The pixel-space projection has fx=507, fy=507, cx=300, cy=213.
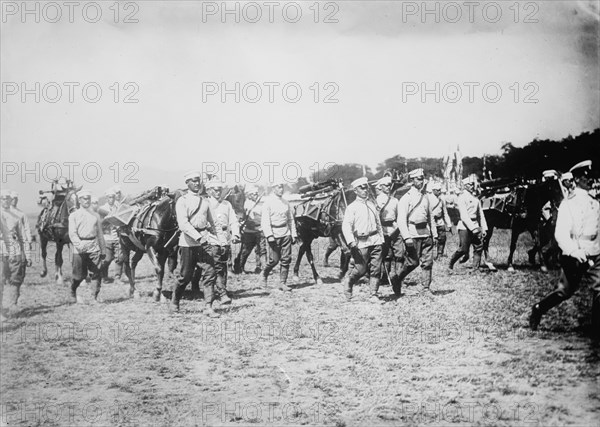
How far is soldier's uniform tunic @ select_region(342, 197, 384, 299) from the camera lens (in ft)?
15.8

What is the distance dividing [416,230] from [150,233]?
2.66 meters

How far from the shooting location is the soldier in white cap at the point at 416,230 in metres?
4.77

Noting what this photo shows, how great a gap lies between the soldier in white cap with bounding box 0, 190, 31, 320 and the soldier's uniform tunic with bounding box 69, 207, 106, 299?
39cm

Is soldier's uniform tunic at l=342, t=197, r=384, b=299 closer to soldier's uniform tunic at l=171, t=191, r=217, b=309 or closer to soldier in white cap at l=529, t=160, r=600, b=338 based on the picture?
soldier's uniform tunic at l=171, t=191, r=217, b=309

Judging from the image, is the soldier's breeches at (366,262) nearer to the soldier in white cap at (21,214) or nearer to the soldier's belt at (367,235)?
the soldier's belt at (367,235)

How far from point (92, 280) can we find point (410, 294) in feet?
9.60

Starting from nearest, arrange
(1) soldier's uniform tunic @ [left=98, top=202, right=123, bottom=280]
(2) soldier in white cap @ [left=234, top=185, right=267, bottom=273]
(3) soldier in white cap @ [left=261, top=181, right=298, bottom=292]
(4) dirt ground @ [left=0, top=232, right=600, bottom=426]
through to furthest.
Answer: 1. (4) dirt ground @ [left=0, top=232, right=600, bottom=426]
2. (1) soldier's uniform tunic @ [left=98, top=202, right=123, bottom=280]
3. (2) soldier in white cap @ [left=234, top=185, right=267, bottom=273]
4. (3) soldier in white cap @ [left=261, top=181, right=298, bottom=292]

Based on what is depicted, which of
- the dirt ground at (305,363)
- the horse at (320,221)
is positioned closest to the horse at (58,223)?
the dirt ground at (305,363)

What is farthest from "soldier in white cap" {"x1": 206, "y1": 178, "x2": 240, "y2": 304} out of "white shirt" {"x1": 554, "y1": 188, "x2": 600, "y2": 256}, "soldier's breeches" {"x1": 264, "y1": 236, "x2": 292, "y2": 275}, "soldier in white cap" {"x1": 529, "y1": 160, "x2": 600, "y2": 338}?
"white shirt" {"x1": 554, "y1": 188, "x2": 600, "y2": 256}

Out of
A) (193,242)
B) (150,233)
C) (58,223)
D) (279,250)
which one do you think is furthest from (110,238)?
(279,250)

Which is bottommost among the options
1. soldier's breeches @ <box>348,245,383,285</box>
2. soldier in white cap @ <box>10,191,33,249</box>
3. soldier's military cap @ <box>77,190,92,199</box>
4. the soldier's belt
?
soldier's breeches @ <box>348,245,383,285</box>

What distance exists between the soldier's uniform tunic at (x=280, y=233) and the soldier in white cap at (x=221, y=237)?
1.51 feet

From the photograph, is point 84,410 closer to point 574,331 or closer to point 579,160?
point 574,331

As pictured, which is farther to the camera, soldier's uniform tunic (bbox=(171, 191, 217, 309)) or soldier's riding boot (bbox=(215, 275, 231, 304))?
soldier's riding boot (bbox=(215, 275, 231, 304))
